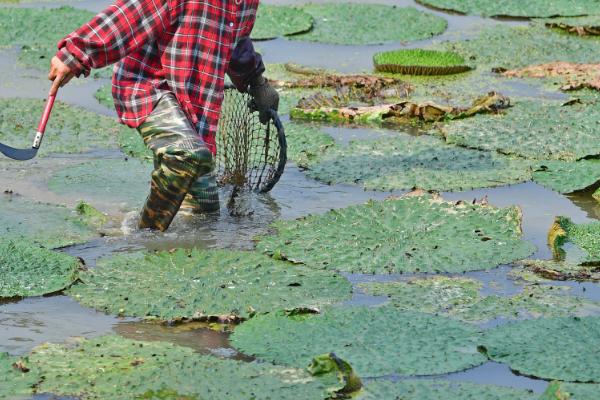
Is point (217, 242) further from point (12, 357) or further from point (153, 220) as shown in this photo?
point (12, 357)

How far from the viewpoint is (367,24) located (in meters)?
8.29

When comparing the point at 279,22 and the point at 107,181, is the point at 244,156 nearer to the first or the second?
the point at 107,181

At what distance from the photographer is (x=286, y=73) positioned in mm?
7152

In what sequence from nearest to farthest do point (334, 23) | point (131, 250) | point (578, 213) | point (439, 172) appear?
point (131, 250), point (578, 213), point (439, 172), point (334, 23)

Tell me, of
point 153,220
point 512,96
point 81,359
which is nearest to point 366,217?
point 153,220

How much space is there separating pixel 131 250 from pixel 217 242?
336 mm

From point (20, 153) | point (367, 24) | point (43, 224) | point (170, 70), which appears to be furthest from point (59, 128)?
point (367, 24)

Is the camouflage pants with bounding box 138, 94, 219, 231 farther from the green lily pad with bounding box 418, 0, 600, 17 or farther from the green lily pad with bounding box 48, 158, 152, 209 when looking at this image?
the green lily pad with bounding box 418, 0, 600, 17

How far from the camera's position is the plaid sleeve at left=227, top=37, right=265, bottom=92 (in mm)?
4848

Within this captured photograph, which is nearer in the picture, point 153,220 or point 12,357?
point 12,357

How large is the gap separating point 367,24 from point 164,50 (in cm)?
401

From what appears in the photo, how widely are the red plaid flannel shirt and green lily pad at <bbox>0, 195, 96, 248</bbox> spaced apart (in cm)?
49

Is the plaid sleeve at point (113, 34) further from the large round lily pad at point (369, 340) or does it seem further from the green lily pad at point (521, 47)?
the green lily pad at point (521, 47)

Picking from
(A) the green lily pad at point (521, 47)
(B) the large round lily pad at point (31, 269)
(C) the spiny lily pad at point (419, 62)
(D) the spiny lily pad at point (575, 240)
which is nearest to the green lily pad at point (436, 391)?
(D) the spiny lily pad at point (575, 240)
